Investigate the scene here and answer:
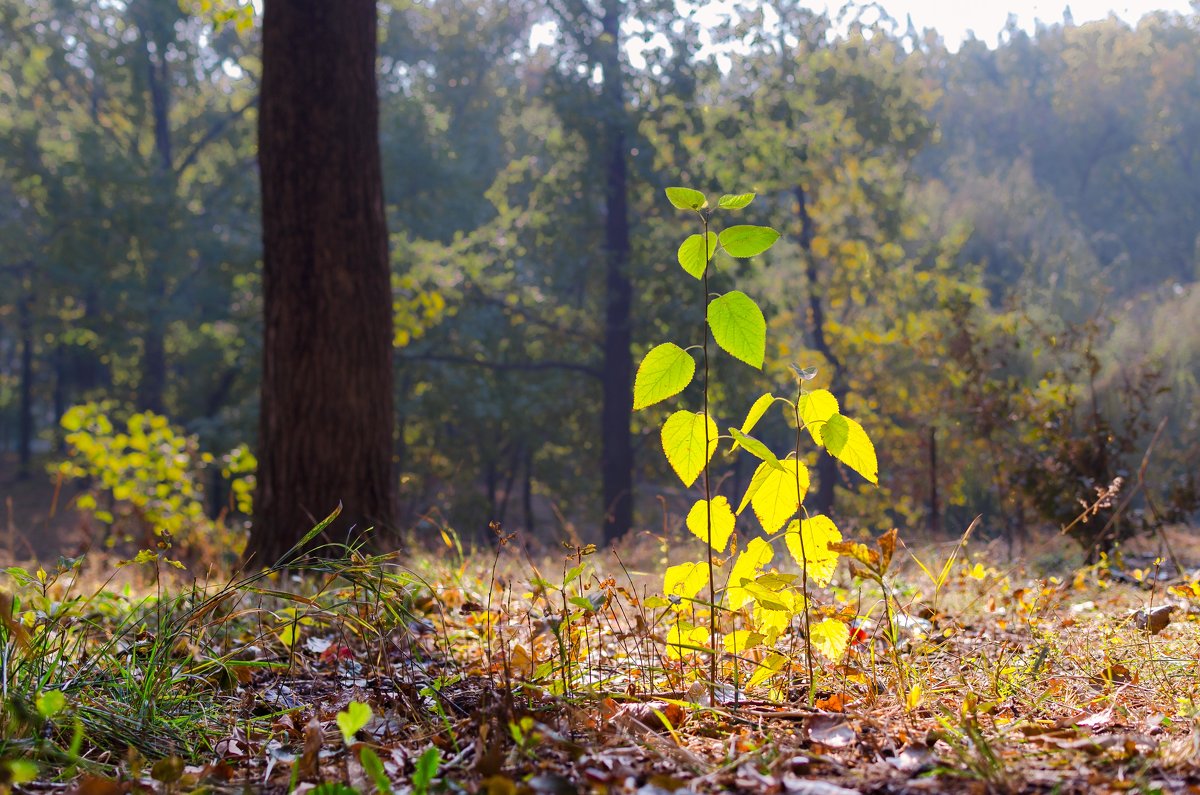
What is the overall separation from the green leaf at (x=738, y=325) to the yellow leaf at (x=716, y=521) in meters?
0.40

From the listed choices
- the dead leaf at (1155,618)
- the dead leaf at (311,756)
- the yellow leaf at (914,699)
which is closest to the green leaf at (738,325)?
the yellow leaf at (914,699)

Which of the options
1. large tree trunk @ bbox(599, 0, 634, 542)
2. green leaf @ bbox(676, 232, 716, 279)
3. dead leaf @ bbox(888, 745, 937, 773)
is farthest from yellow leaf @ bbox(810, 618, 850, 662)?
large tree trunk @ bbox(599, 0, 634, 542)

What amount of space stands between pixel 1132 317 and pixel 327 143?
807 inches

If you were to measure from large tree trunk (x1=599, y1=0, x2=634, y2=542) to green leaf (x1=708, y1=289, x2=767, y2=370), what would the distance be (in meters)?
11.3

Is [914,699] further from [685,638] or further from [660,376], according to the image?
[660,376]

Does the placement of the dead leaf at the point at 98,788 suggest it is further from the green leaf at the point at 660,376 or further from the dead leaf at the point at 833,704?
the dead leaf at the point at 833,704

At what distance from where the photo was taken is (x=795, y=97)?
14234 mm

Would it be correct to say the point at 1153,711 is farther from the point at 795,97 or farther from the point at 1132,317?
the point at 1132,317

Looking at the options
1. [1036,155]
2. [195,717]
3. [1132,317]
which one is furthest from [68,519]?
[1036,155]

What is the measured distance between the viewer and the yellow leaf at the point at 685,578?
6.40ft

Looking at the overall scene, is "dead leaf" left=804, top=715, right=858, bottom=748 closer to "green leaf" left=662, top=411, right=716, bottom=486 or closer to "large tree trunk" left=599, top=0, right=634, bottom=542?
"green leaf" left=662, top=411, right=716, bottom=486

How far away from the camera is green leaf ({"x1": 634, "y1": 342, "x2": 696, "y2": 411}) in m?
1.73

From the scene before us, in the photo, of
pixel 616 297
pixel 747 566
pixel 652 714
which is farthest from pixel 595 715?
pixel 616 297

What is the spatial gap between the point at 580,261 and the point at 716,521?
39.3 ft
